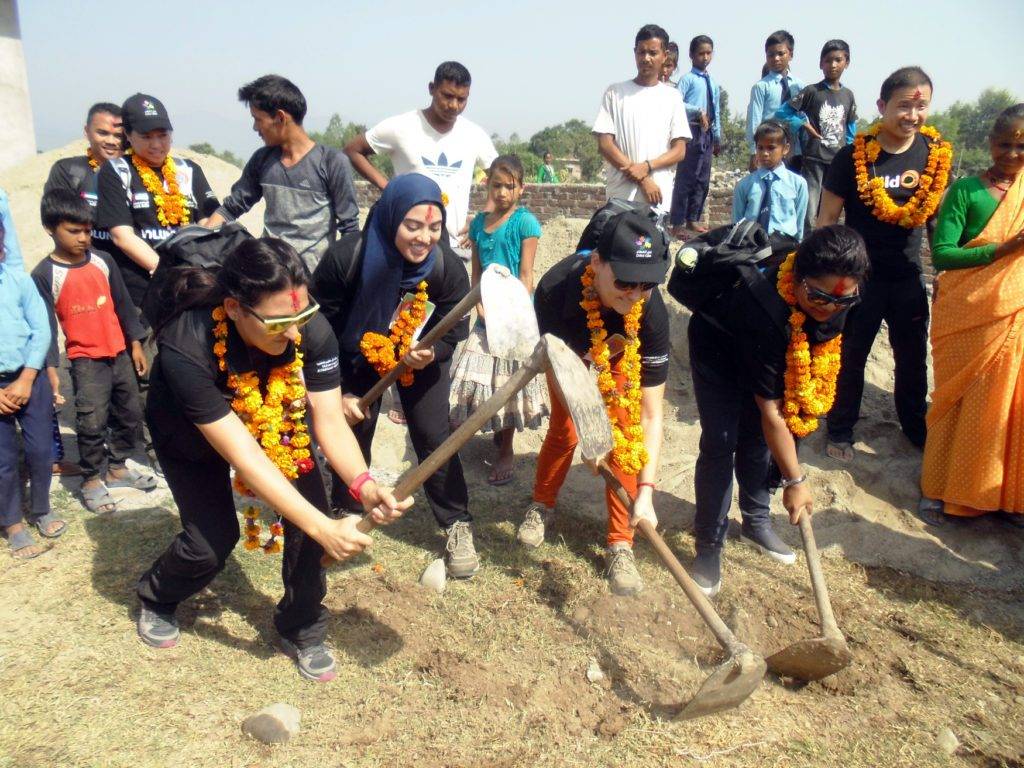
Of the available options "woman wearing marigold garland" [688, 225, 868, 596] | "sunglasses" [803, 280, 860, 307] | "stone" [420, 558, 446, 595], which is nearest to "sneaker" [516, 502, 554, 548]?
"stone" [420, 558, 446, 595]

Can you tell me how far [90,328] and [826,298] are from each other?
3.72m

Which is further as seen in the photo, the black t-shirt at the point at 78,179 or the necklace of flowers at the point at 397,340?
the black t-shirt at the point at 78,179

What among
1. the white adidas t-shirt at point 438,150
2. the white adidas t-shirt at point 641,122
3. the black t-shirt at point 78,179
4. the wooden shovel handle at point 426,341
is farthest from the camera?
the white adidas t-shirt at point 641,122

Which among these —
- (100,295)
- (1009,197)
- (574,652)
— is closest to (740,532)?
(574,652)

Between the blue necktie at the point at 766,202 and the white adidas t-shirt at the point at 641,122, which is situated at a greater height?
the white adidas t-shirt at the point at 641,122

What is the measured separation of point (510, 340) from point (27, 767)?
2114mm

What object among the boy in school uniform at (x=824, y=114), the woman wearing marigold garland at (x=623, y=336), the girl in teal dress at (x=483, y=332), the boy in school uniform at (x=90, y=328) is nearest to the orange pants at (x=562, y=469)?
the woman wearing marigold garland at (x=623, y=336)

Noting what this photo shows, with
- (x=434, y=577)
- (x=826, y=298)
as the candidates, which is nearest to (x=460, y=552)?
(x=434, y=577)

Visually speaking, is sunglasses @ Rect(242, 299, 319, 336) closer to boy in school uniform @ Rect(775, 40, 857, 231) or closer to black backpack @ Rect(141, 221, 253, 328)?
black backpack @ Rect(141, 221, 253, 328)

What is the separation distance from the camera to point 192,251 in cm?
271

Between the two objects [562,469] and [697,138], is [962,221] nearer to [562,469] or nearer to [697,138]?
[562,469]

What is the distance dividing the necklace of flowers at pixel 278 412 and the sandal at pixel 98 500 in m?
1.79

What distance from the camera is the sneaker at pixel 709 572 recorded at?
364 cm

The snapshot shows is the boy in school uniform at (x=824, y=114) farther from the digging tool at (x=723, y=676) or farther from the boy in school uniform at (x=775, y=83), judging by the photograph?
the digging tool at (x=723, y=676)
